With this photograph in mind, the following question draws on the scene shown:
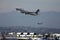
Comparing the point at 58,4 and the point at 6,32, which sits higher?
the point at 58,4

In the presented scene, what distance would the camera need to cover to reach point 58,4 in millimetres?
3363

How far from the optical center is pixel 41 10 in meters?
3.37

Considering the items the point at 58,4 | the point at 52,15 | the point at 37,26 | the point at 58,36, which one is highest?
the point at 58,4

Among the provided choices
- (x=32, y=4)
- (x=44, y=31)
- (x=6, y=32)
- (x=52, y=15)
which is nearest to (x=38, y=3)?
(x=32, y=4)

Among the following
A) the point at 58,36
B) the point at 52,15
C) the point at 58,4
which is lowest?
the point at 58,36

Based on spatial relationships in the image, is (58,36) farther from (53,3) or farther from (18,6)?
(18,6)

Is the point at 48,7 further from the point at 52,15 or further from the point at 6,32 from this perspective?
the point at 6,32

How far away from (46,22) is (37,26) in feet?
0.66

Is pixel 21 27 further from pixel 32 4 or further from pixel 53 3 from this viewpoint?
pixel 53 3

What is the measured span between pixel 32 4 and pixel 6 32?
0.78 meters

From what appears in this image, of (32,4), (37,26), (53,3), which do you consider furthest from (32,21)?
(53,3)

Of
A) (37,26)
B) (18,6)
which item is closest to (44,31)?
(37,26)

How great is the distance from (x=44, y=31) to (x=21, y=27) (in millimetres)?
467

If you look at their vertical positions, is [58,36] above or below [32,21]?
below
